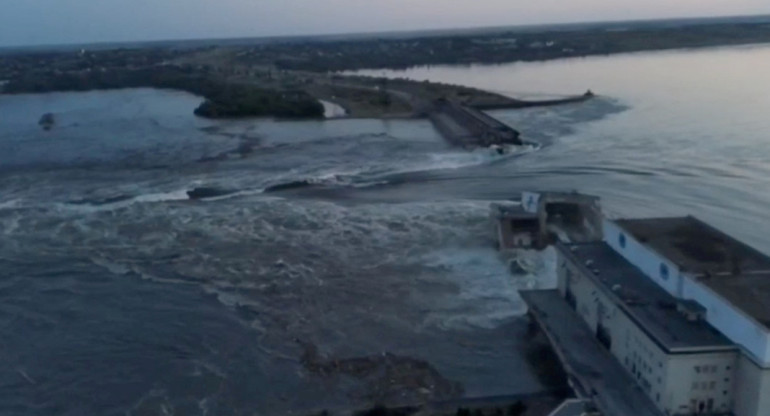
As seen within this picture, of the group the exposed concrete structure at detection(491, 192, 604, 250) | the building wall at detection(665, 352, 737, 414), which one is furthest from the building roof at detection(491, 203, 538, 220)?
the building wall at detection(665, 352, 737, 414)

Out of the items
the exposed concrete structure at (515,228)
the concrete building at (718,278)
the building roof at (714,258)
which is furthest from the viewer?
the exposed concrete structure at (515,228)

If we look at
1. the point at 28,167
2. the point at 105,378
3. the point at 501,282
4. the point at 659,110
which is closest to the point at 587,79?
the point at 659,110

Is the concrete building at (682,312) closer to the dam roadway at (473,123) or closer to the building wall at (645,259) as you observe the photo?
the building wall at (645,259)

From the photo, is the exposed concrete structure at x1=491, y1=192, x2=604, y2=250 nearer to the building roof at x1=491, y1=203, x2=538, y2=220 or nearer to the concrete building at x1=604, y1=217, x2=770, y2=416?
the building roof at x1=491, y1=203, x2=538, y2=220

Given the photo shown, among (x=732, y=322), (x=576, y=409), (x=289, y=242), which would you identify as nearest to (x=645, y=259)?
(x=732, y=322)

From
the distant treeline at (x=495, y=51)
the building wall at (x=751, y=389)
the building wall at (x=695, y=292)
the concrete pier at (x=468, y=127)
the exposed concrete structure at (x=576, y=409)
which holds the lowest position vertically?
the exposed concrete structure at (x=576, y=409)

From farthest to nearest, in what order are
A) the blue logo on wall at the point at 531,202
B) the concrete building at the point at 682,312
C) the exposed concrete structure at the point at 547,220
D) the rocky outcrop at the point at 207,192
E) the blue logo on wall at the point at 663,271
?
the rocky outcrop at the point at 207,192
the blue logo on wall at the point at 531,202
the exposed concrete structure at the point at 547,220
the blue logo on wall at the point at 663,271
the concrete building at the point at 682,312

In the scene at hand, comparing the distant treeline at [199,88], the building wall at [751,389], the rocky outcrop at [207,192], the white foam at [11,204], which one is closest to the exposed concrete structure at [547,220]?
the building wall at [751,389]

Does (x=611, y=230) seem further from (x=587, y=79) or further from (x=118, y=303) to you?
(x=587, y=79)
